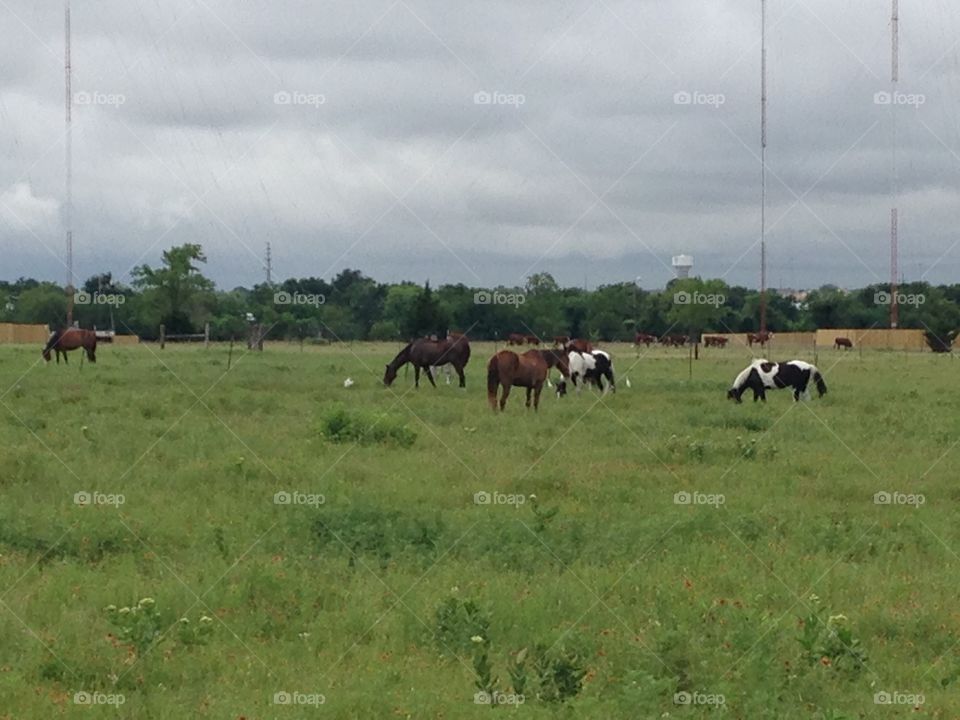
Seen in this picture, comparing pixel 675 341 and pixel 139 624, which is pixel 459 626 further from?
pixel 675 341

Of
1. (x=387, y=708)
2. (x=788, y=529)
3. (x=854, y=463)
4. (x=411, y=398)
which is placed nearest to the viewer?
(x=387, y=708)

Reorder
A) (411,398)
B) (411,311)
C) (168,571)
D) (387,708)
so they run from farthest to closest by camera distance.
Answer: (411,311) → (411,398) → (168,571) → (387,708)

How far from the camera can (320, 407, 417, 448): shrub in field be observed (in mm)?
17172

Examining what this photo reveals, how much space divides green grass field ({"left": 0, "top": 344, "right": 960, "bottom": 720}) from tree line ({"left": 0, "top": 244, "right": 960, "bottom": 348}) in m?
14.6

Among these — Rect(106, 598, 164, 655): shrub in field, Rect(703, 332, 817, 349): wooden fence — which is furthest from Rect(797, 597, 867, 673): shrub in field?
Rect(703, 332, 817, 349): wooden fence

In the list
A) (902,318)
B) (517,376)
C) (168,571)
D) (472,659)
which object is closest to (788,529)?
(472,659)

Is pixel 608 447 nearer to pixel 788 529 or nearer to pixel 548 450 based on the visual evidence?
pixel 548 450

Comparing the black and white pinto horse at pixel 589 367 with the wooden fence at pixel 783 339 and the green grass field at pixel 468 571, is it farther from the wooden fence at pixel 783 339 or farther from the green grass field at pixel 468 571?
the wooden fence at pixel 783 339

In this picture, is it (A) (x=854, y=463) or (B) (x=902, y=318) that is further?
(B) (x=902, y=318)

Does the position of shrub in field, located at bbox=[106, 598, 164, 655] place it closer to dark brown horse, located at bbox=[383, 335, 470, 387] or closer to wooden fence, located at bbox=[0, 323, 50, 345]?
dark brown horse, located at bbox=[383, 335, 470, 387]

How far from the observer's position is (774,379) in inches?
1066

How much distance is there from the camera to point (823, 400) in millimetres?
26391

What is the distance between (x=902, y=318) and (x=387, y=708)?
7286 cm

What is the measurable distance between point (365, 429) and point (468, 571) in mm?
7816
